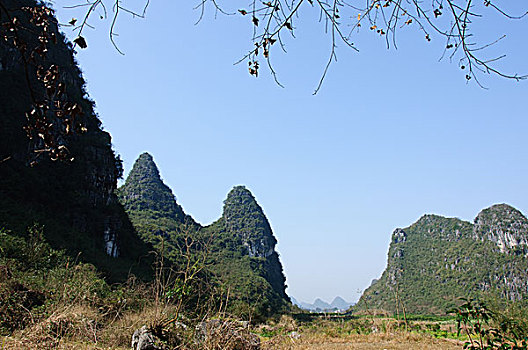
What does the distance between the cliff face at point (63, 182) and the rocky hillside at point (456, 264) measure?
4993 cm

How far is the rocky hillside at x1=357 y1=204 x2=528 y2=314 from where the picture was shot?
214 ft

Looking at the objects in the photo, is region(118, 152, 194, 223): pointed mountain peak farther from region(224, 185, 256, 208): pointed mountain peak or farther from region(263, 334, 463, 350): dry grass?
region(263, 334, 463, 350): dry grass

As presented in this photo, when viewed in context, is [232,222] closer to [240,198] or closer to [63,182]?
[240,198]

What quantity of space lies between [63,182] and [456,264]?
253 feet

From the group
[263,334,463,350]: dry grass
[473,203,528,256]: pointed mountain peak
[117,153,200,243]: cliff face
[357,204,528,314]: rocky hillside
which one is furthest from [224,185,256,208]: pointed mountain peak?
[263,334,463,350]: dry grass

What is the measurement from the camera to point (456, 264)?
7556 centimetres

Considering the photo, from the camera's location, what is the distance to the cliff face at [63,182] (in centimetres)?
2062

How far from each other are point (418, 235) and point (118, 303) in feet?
332

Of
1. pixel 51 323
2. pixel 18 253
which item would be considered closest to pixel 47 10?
pixel 51 323

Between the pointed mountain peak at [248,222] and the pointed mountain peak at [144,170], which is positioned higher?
the pointed mountain peak at [144,170]

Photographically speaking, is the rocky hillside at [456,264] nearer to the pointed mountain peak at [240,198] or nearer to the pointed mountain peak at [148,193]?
the pointed mountain peak at [240,198]

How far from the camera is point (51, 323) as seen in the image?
4.83 m

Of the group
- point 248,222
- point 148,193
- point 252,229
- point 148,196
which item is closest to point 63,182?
point 148,196

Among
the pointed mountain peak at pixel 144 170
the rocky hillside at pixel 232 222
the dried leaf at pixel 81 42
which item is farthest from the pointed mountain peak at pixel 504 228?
the dried leaf at pixel 81 42
